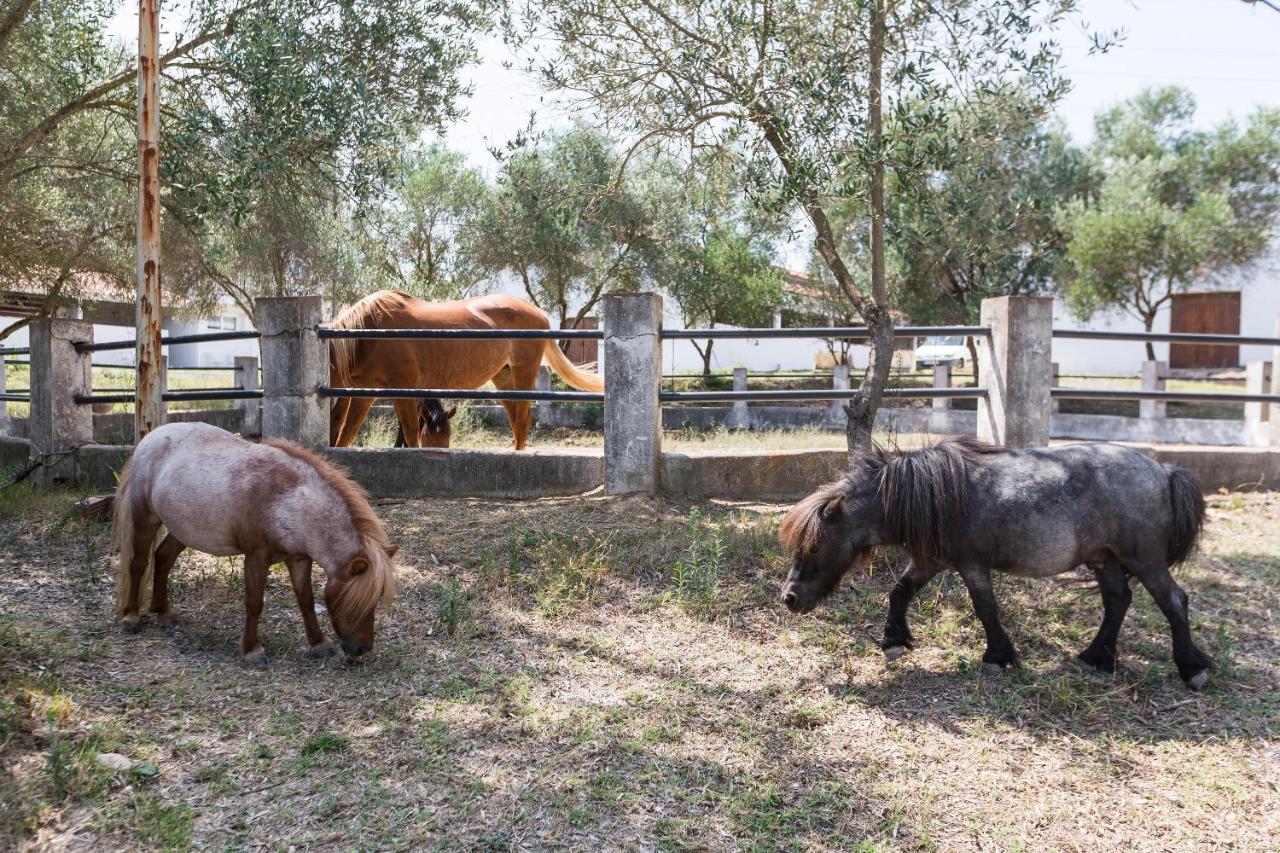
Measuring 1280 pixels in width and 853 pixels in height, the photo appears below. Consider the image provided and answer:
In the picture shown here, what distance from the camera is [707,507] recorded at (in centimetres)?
595

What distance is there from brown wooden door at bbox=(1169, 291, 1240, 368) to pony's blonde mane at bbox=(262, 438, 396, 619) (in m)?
24.4

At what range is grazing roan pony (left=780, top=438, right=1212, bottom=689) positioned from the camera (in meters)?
3.85

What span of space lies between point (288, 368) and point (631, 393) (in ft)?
8.34

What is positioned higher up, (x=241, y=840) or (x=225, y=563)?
(x=225, y=563)

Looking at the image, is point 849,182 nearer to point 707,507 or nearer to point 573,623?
point 707,507

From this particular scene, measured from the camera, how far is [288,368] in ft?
21.1

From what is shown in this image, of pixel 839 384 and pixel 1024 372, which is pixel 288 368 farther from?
pixel 839 384

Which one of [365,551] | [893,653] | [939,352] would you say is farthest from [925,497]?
[939,352]

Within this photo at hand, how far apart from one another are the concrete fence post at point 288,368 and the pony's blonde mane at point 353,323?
1.73 feet

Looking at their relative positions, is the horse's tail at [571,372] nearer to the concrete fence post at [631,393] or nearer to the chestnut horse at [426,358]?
the chestnut horse at [426,358]

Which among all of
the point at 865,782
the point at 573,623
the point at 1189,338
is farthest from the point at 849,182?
the point at 1189,338

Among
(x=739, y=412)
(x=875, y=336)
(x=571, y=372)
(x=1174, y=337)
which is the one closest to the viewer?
(x=875, y=336)

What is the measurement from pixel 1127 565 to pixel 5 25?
7650mm

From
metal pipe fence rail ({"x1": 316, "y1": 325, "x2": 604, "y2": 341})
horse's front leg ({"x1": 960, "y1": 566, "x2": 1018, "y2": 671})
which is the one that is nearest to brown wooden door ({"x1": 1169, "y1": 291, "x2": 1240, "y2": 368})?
metal pipe fence rail ({"x1": 316, "y1": 325, "x2": 604, "y2": 341})
